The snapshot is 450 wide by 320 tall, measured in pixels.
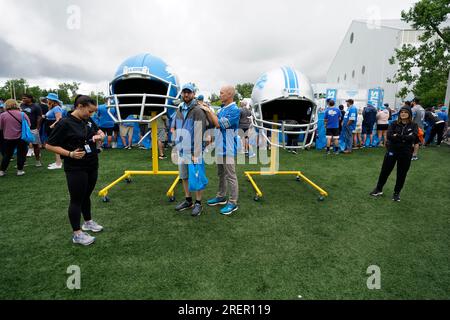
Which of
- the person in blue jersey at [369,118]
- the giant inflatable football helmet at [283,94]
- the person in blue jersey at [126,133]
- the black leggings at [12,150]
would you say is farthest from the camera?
the person in blue jersey at [369,118]

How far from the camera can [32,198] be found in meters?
4.70

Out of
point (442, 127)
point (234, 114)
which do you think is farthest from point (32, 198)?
point (442, 127)

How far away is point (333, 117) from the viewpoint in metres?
9.08

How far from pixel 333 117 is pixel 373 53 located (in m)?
26.6

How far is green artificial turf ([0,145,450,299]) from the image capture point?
2494mm

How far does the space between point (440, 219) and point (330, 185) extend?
1983 millimetres

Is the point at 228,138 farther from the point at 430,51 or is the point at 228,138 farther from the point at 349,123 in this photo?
the point at 430,51

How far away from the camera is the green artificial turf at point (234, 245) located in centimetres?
249

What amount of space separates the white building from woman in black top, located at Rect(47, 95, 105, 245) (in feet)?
77.3

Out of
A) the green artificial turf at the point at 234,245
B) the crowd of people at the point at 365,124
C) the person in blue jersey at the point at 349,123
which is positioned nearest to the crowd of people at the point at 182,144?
the green artificial turf at the point at 234,245

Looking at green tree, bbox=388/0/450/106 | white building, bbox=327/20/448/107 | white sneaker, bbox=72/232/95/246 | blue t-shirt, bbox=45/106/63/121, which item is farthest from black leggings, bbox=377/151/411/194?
white building, bbox=327/20/448/107

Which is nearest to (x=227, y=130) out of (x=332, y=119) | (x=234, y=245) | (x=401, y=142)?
(x=234, y=245)

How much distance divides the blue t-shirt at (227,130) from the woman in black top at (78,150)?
1.63 metres

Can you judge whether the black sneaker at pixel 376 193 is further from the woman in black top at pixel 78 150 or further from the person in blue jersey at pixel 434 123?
the person in blue jersey at pixel 434 123
